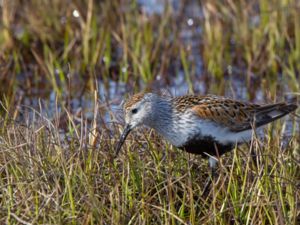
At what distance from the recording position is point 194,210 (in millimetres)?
4957

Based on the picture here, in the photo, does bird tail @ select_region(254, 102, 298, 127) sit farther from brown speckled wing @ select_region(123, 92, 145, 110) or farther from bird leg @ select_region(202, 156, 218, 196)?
brown speckled wing @ select_region(123, 92, 145, 110)

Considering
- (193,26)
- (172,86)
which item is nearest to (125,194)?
(172,86)

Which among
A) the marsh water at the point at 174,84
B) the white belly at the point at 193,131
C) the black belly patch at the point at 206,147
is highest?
the white belly at the point at 193,131

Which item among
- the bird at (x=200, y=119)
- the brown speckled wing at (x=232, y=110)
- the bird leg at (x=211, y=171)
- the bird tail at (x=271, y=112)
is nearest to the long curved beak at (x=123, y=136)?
the bird at (x=200, y=119)

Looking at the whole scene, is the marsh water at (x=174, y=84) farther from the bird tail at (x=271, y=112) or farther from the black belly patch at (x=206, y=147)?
the black belly patch at (x=206, y=147)

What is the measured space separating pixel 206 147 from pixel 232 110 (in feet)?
1.25

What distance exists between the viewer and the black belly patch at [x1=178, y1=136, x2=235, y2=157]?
5500mm

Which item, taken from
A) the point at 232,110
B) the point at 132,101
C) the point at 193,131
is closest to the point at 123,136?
the point at 132,101

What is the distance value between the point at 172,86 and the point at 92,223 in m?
4.10

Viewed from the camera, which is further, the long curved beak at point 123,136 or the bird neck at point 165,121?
the bird neck at point 165,121

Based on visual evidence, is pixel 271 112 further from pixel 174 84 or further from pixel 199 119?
pixel 174 84

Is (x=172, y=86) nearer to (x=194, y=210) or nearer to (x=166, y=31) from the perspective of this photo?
(x=166, y=31)

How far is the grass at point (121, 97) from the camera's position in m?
4.94

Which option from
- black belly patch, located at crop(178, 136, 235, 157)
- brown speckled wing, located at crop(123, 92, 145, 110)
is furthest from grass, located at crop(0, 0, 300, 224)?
brown speckled wing, located at crop(123, 92, 145, 110)
